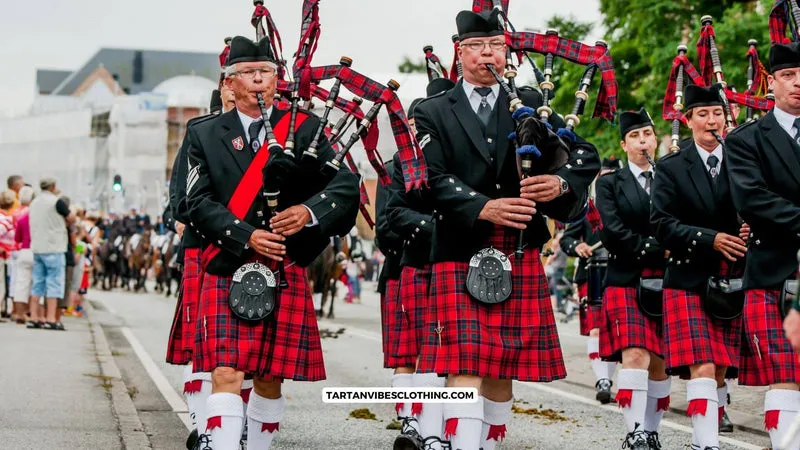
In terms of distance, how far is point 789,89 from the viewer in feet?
20.3

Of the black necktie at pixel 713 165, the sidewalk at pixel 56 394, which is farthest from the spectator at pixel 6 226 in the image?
the black necktie at pixel 713 165

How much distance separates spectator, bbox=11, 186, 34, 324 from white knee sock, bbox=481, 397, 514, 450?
39.8ft

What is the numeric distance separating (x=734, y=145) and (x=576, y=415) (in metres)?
4.08

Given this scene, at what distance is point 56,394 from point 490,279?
4994mm

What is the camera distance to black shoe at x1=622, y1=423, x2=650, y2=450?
25.4ft

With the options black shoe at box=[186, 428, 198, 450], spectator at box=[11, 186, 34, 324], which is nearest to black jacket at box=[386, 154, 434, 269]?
black shoe at box=[186, 428, 198, 450]

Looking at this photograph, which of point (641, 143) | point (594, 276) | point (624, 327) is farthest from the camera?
point (594, 276)

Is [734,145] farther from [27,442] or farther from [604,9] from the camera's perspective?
[604,9]

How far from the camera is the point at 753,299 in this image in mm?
6195

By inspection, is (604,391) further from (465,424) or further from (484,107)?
(465,424)

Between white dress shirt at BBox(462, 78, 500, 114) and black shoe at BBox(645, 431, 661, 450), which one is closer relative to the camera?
white dress shirt at BBox(462, 78, 500, 114)

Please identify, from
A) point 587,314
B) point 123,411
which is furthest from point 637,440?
point 587,314

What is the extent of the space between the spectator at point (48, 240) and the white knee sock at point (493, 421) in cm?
1145

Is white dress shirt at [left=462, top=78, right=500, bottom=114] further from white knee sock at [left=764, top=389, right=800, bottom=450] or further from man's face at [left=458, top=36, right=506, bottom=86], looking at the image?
white knee sock at [left=764, top=389, right=800, bottom=450]
